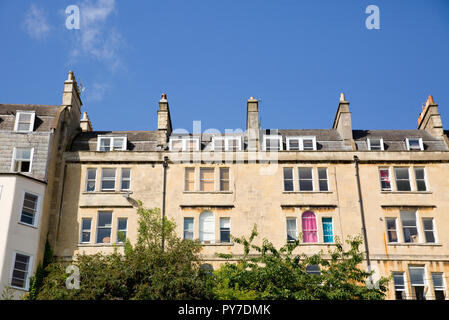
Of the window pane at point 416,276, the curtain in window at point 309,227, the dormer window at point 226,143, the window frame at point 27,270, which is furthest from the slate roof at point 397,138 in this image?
the window frame at point 27,270

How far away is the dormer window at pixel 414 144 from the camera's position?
129ft

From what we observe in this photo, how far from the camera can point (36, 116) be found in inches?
1494

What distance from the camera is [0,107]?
39531mm

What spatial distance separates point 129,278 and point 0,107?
61.3ft

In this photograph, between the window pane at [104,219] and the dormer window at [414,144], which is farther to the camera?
the dormer window at [414,144]

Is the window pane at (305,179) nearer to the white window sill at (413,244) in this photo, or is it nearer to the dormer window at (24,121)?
the white window sill at (413,244)

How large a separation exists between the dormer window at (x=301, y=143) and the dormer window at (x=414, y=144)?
6624mm

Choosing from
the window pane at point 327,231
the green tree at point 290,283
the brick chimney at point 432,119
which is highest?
the brick chimney at point 432,119

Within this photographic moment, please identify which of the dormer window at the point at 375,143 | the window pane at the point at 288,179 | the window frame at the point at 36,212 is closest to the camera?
the window frame at the point at 36,212

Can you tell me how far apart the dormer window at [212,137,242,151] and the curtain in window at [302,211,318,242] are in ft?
21.9

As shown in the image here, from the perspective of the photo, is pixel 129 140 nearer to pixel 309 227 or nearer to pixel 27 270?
pixel 27 270

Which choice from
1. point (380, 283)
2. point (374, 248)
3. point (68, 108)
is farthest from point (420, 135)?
point (68, 108)

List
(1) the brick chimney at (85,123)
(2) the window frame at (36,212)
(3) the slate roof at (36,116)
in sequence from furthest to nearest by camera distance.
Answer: (1) the brick chimney at (85,123) < (3) the slate roof at (36,116) < (2) the window frame at (36,212)
